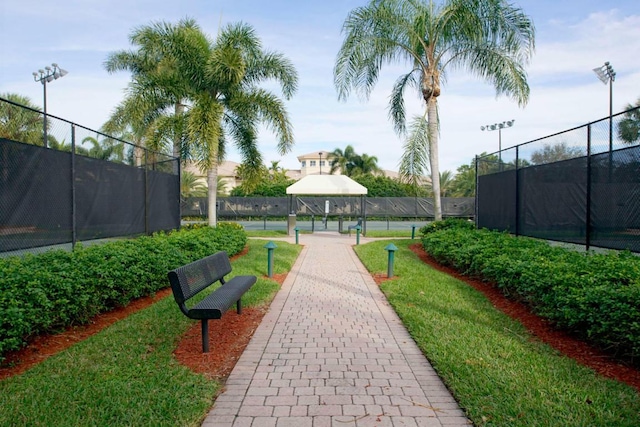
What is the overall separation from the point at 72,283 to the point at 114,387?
1.99 m

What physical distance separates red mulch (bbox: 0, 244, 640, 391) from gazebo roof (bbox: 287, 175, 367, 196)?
14301mm

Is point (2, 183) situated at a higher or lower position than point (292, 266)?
higher

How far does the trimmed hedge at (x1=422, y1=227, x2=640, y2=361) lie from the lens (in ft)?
14.0

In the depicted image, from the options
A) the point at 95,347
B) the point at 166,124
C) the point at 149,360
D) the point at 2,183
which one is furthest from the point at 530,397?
the point at 166,124

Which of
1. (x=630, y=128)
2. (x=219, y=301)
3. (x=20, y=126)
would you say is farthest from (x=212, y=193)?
(x=630, y=128)

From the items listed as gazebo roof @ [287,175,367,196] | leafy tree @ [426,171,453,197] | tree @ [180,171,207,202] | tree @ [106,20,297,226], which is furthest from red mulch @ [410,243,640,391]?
leafy tree @ [426,171,453,197]

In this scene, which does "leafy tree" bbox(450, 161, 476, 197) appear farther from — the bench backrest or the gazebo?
the bench backrest

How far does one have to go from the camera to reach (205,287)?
555 cm

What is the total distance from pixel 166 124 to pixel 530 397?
14.2 meters

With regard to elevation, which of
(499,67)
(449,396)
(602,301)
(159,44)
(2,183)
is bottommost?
(449,396)

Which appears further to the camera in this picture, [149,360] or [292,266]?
[292,266]

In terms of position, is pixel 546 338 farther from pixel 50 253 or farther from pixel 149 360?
pixel 50 253

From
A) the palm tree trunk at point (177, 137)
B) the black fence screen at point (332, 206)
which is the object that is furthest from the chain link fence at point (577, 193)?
the black fence screen at point (332, 206)

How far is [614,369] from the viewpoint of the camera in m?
4.15
